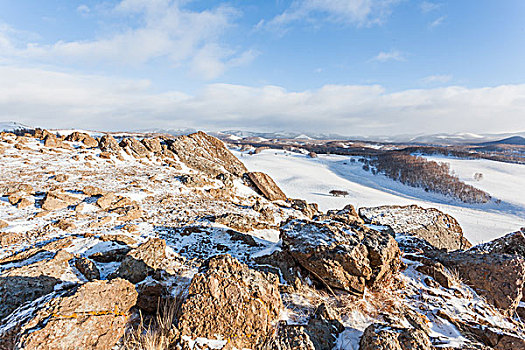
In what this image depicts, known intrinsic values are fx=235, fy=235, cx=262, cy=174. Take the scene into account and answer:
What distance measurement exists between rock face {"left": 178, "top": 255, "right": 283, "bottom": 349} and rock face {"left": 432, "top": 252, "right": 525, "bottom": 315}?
580 centimetres

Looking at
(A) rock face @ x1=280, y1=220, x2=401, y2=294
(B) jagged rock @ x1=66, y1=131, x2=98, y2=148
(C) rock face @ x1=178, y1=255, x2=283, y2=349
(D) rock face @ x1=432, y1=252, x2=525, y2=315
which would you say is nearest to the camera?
(C) rock face @ x1=178, y1=255, x2=283, y2=349

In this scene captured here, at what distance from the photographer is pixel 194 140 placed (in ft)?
61.8

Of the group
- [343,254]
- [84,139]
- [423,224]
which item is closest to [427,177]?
[423,224]

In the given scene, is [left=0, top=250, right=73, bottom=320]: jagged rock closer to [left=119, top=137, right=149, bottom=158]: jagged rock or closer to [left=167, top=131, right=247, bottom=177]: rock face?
[left=167, top=131, right=247, bottom=177]: rock face

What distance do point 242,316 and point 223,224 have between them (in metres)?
5.33

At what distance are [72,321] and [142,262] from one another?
6.41 ft

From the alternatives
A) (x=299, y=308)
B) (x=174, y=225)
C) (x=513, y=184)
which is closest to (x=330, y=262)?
(x=299, y=308)

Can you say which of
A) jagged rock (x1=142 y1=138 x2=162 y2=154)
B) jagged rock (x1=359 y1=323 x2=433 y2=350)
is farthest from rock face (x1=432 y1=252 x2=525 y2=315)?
jagged rock (x1=142 y1=138 x2=162 y2=154)

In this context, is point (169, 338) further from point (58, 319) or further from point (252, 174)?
point (252, 174)

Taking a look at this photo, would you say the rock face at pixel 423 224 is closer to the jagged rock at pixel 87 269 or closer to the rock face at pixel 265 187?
the rock face at pixel 265 187

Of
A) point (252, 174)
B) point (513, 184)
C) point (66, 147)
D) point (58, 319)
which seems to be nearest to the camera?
point (58, 319)

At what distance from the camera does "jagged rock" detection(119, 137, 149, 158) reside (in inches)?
618

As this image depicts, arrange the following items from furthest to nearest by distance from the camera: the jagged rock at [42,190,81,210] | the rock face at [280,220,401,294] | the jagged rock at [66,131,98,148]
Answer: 1. the jagged rock at [66,131,98,148]
2. the jagged rock at [42,190,81,210]
3. the rock face at [280,220,401,294]

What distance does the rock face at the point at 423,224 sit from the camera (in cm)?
1097
